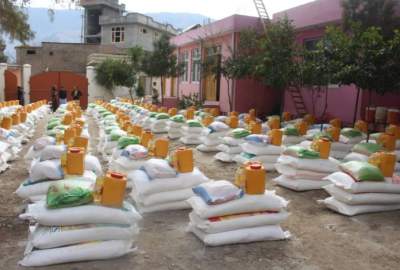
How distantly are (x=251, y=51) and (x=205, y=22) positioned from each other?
4.67 m

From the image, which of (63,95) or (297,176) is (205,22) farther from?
(297,176)

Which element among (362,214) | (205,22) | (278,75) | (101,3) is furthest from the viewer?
(101,3)

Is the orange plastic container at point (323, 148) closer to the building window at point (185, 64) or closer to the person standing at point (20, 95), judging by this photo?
the building window at point (185, 64)

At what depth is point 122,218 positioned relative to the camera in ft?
11.8

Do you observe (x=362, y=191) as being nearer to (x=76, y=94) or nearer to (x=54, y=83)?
(x=76, y=94)

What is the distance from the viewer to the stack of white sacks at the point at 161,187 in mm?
4750

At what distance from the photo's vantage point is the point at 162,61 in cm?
1841

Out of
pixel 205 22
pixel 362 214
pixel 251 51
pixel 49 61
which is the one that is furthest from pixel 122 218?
pixel 49 61

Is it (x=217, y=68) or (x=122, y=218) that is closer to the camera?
(x=122, y=218)

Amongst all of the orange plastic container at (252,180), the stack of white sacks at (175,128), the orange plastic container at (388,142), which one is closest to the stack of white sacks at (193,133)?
the stack of white sacks at (175,128)

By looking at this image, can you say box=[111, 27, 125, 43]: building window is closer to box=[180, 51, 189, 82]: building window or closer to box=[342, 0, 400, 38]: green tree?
box=[180, 51, 189, 82]: building window

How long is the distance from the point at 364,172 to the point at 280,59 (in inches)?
247

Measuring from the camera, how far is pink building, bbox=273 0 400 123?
1112cm

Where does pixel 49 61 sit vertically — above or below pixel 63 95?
above
